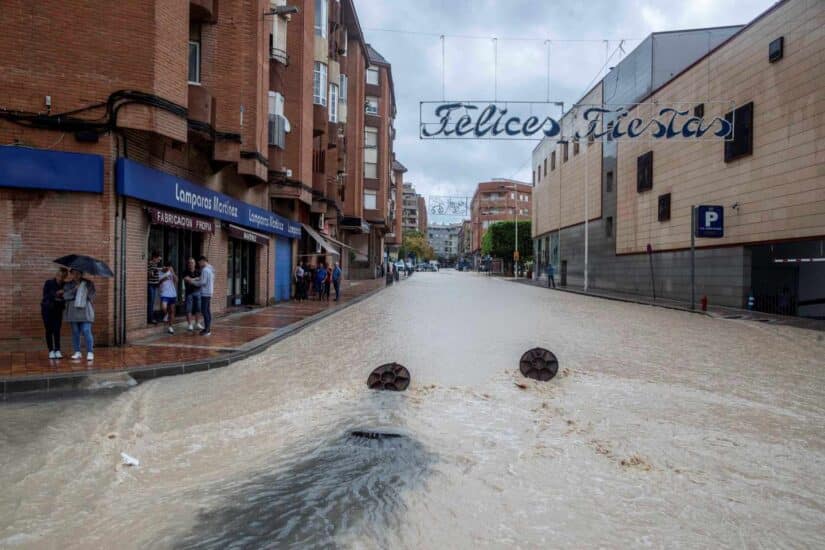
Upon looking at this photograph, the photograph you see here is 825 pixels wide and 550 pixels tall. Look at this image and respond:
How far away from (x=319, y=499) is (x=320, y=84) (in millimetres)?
27405

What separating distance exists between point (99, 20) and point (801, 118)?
1984cm

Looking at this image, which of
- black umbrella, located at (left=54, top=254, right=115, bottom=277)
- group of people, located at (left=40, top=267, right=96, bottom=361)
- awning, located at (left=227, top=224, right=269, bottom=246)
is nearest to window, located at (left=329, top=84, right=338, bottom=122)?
awning, located at (left=227, top=224, right=269, bottom=246)

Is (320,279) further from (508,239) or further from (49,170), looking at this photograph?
(508,239)

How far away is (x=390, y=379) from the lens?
27.0 feet

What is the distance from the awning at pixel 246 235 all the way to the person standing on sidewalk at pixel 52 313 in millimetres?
8547

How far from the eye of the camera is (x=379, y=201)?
189ft

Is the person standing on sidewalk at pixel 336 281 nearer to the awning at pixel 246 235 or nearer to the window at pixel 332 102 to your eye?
the awning at pixel 246 235

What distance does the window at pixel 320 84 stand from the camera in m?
29.4

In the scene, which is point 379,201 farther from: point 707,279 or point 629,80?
point 707,279

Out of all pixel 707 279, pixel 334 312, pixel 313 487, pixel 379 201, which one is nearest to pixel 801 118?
pixel 707 279

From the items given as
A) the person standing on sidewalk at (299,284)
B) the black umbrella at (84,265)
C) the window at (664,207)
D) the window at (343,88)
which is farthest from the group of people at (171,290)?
the window at (343,88)

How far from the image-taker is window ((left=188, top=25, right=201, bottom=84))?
57.3ft

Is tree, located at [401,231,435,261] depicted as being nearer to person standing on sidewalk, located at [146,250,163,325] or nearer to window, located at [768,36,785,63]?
window, located at [768,36,785,63]

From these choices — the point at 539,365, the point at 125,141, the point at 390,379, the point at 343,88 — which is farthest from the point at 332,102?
the point at 390,379
